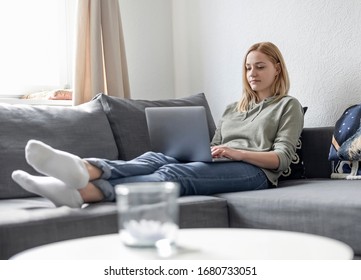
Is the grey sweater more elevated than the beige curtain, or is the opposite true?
the beige curtain

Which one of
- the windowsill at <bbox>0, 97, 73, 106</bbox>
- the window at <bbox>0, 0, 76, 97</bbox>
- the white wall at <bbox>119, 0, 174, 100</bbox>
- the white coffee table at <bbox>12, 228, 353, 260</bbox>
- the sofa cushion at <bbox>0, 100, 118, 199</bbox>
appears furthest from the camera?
the white wall at <bbox>119, 0, 174, 100</bbox>

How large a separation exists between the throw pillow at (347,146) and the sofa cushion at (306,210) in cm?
21

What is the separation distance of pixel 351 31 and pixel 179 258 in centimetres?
205

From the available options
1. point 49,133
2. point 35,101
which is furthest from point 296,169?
point 35,101

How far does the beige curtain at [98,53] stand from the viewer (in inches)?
126

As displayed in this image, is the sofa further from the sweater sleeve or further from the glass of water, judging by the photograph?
the glass of water

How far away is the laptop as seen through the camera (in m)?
2.27

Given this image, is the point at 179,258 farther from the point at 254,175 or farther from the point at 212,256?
the point at 254,175

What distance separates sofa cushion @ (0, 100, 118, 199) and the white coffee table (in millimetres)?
1129

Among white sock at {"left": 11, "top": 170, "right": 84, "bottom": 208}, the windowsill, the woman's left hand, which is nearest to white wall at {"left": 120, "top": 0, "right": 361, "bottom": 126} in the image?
the windowsill

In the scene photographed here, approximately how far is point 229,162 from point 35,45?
4.96 feet

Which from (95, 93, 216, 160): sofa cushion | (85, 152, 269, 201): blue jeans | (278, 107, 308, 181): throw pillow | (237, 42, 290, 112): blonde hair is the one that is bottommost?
(278, 107, 308, 181): throw pillow

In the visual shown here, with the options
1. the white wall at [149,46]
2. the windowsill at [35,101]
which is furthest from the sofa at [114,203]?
the white wall at [149,46]

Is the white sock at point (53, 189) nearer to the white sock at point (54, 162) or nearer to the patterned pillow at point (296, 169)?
the white sock at point (54, 162)
